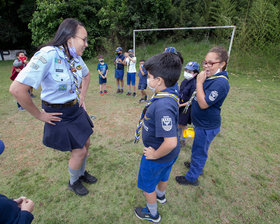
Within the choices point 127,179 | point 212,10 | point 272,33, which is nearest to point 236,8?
point 212,10

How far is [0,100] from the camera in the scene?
18.7 ft

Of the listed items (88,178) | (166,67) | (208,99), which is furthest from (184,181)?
(166,67)

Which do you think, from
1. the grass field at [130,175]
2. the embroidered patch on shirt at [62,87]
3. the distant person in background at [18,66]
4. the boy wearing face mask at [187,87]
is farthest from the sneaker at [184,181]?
the distant person in background at [18,66]

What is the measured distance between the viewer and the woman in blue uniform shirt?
1384 mm

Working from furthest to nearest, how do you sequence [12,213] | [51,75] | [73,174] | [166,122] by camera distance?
[73,174] → [51,75] → [166,122] → [12,213]

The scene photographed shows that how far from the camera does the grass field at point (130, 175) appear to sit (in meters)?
2.00

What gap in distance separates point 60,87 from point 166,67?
99 cm

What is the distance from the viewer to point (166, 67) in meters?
1.33

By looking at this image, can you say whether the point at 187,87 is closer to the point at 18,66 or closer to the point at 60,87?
the point at 60,87

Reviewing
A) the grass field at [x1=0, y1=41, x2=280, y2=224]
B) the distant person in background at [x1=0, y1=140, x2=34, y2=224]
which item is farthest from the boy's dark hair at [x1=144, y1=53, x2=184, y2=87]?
the grass field at [x1=0, y1=41, x2=280, y2=224]

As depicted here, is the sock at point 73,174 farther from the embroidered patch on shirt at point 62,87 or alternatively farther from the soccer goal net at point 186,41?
the soccer goal net at point 186,41

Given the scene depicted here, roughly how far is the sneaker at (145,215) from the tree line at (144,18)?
36.8 ft

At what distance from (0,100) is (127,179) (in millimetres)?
5778

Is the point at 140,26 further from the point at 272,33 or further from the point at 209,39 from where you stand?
the point at 272,33
